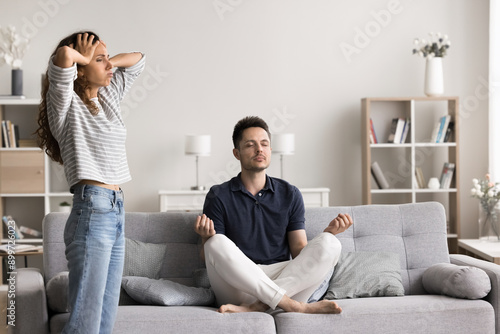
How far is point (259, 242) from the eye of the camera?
3160 mm

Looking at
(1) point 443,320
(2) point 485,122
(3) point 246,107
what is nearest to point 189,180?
(3) point 246,107

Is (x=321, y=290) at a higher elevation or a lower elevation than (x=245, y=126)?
lower

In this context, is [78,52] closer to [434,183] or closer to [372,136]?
[372,136]

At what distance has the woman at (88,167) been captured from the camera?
87.0 inches

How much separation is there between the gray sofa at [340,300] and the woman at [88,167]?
16.8 inches

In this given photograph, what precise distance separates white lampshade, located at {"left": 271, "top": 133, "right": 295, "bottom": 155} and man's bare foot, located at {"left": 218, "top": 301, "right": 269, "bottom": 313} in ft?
10.0

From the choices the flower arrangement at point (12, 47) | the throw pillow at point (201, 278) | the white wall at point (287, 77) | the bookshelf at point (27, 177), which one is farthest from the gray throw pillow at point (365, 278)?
the flower arrangement at point (12, 47)

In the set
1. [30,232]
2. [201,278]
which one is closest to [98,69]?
[201,278]

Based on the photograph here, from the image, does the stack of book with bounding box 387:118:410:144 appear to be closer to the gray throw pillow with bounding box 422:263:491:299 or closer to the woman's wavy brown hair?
the gray throw pillow with bounding box 422:263:491:299

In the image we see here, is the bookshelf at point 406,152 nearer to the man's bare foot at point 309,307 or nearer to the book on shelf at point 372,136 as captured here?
the book on shelf at point 372,136

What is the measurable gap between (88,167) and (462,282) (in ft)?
5.54

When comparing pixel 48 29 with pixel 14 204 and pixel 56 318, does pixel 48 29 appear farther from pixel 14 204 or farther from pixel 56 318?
pixel 56 318

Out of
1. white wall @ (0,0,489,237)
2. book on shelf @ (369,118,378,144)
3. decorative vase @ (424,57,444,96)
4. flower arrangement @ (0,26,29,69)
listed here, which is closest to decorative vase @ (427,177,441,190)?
white wall @ (0,0,489,237)

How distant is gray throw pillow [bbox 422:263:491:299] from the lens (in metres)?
2.93
